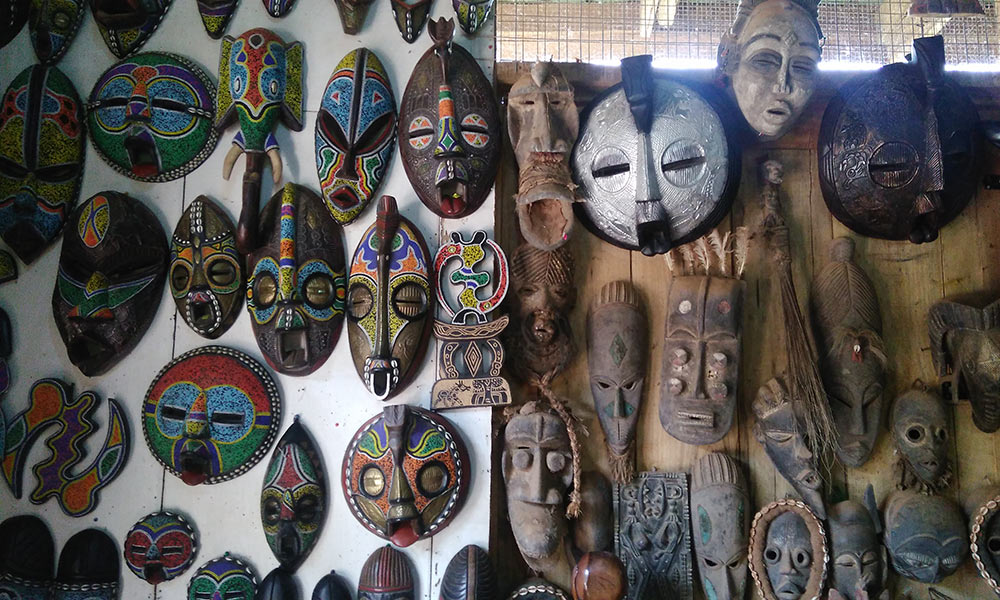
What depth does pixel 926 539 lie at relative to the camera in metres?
2.04

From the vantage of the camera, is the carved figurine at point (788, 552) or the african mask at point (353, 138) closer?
the carved figurine at point (788, 552)

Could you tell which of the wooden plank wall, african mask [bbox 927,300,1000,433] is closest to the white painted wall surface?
the wooden plank wall

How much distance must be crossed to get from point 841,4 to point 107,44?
6.94 ft

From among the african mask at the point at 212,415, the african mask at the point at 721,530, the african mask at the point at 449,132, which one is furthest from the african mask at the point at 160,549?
the african mask at the point at 721,530

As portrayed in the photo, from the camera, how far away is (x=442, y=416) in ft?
6.80

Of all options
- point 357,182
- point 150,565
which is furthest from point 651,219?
point 150,565

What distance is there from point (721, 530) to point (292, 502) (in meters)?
1.03

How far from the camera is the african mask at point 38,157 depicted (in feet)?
7.14

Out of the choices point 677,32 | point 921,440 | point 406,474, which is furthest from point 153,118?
point 921,440

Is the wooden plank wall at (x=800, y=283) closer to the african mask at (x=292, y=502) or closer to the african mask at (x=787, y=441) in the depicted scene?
the african mask at (x=787, y=441)

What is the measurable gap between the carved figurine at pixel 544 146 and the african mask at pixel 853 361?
27.9 inches

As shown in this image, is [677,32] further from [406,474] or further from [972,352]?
[406,474]

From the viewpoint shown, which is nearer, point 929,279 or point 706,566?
point 706,566

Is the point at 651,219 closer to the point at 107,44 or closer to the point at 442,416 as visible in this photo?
the point at 442,416
